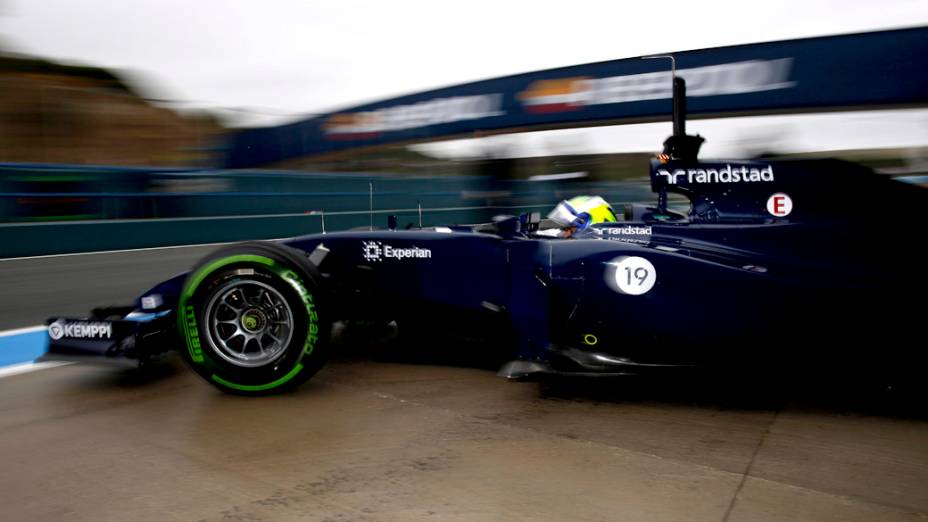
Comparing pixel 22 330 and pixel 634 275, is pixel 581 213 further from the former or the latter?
pixel 22 330

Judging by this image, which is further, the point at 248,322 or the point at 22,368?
the point at 22,368

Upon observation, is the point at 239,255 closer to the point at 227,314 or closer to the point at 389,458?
the point at 227,314

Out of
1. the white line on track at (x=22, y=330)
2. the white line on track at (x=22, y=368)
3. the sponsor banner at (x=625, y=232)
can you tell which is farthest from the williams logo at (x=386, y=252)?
the white line on track at (x=22, y=330)

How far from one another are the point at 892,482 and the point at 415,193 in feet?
49.6

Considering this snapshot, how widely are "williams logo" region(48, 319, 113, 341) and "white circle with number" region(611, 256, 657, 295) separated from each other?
2.28 meters

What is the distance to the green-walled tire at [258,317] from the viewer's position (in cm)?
299

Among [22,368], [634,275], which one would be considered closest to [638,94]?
[634,275]

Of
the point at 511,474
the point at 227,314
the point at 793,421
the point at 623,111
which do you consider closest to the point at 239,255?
the point at 227,314

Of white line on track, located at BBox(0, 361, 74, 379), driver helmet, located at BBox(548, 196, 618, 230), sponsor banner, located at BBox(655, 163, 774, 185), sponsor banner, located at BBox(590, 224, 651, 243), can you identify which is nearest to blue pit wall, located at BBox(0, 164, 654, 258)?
driver helmet, located at BBox(548, 196, 618, 230)

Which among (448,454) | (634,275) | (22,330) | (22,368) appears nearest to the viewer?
(448,454)

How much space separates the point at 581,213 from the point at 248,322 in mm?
1977

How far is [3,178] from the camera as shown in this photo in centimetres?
852

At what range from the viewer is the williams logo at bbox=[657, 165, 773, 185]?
3389 mm

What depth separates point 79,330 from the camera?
10.6 feet
